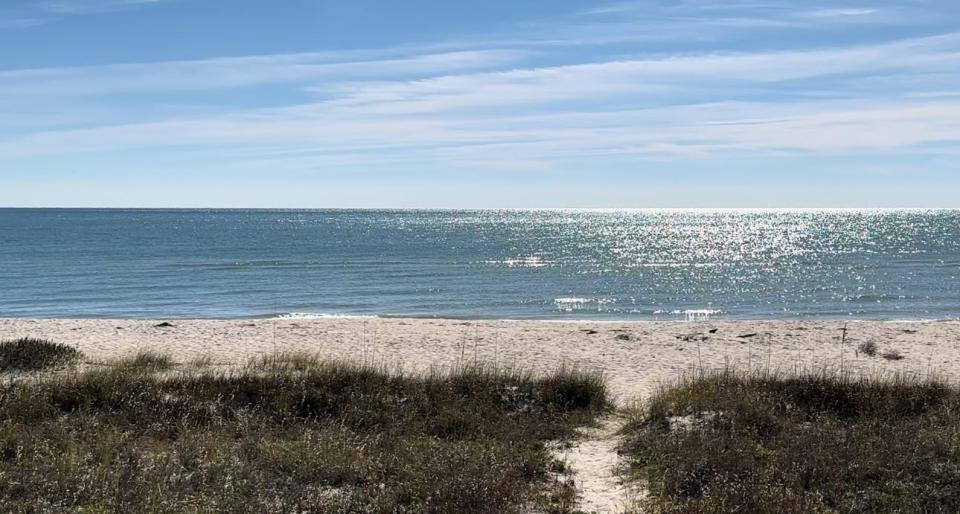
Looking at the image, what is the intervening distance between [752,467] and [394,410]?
16.2 ft

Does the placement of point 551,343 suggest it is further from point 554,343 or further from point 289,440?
point 289,440

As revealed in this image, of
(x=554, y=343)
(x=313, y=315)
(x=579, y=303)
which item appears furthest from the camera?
(x=579, y=303)

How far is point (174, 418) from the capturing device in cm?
1059

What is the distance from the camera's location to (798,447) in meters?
9.04

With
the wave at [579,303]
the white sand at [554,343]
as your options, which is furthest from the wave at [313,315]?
the wave at [579,303]

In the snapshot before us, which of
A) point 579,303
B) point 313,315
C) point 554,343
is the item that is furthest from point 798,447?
point 579,303

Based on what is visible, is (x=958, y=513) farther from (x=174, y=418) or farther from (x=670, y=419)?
(x=174, y=418)

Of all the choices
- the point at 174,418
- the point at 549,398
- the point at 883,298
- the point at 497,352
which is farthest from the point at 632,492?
the point at 883,298

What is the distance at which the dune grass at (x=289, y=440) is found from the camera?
299 inches

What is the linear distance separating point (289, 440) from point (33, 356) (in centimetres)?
869

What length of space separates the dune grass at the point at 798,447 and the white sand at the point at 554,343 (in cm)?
257

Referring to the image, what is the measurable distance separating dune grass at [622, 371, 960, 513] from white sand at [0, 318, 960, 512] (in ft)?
8.42

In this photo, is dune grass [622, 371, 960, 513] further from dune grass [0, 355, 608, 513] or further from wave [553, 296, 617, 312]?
wave [553, 296, 617, 312]

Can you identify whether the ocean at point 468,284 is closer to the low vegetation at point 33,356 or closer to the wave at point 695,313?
the wave at point 695,313
